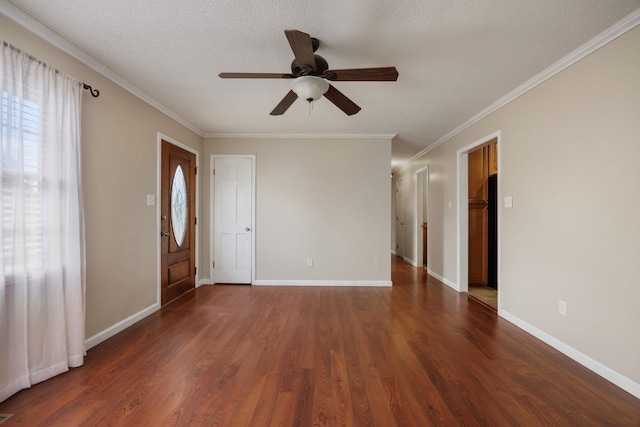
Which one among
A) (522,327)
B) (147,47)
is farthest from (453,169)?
(147,47)

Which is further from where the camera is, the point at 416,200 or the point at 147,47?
the point at 416,200

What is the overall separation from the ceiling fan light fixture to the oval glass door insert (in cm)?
248

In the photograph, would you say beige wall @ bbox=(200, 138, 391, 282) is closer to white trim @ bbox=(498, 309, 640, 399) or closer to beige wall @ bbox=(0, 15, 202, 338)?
beige wall @ bbox=(0, 15, 202, 338)

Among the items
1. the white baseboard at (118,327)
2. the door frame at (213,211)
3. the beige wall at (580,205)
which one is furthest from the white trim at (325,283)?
the beige wall at (580,205)

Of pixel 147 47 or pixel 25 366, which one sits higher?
pixel 147 47

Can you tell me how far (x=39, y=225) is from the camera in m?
1.86

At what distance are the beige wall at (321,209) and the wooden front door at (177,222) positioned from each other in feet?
1.19

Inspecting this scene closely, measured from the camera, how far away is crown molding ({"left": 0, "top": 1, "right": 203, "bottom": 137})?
5.73ft

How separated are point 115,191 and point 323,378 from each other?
8.27ft

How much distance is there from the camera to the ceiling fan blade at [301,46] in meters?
1.51

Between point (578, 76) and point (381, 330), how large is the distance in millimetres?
2754

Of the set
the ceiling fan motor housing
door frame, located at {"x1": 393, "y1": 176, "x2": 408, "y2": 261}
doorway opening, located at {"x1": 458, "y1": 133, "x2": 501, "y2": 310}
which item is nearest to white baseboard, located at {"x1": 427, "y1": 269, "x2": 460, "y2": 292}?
doorway opening, located at {"x1": 458, "y1": 133, "x2": 501, "y2": 310}

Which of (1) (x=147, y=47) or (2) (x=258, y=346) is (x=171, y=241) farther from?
(1) (x=147, y=47)

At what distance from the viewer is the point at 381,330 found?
2.73 m
